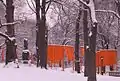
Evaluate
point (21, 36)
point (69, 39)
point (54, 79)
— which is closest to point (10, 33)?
point (54, 79)

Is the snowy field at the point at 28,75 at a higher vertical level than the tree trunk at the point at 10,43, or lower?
lower

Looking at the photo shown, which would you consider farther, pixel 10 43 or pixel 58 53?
pixel 58 53

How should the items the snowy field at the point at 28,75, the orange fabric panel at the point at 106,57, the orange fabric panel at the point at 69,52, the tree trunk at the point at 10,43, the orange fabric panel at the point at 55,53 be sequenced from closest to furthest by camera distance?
1. the snowy field at the point at 28,75
2. the tree trunk at the point at 10,43
3. the orange fabric panel at the point at 55,53
4. the orange fabric panel at the point at 69,52
5. the orange fabric panel at the point at 106,57

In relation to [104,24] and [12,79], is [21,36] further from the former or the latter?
[12,79]

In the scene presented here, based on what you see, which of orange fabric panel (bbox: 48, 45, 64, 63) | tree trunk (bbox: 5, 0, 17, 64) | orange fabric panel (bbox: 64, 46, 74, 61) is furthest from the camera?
orange fabric panel (bbox: 64, 46, 74, 61)

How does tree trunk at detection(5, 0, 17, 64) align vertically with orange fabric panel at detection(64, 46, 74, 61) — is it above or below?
above

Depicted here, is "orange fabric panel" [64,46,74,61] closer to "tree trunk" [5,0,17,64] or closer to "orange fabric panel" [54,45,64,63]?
"orange fabric panel" [54,45,64,63]

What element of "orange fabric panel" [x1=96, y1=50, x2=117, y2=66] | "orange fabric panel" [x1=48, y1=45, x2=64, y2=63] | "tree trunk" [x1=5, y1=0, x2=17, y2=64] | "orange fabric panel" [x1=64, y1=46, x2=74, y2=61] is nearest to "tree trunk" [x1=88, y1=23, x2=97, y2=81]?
"tree trunk" [x1=5, y1=0, x2=17, y2=64]

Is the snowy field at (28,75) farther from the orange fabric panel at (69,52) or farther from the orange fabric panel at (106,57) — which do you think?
the orange fabric panel at (106,57)

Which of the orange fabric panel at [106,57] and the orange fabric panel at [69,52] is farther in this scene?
the orange fabric panel at [106,57]

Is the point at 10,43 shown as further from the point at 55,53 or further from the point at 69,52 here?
the point at 69,52

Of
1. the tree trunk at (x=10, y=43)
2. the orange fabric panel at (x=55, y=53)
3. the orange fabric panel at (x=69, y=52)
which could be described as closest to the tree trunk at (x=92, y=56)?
the tree trunk at (x=10, y=43)

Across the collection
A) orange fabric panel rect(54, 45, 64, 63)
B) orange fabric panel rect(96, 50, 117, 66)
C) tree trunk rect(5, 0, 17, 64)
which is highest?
tree trunk rect(5, 0, 17, 64)

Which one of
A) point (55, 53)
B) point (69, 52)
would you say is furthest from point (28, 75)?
point (69, 52)
